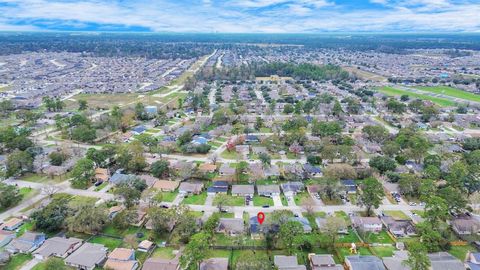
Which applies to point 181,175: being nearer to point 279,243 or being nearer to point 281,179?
point 281,179

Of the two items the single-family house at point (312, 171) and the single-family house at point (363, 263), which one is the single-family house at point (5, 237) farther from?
the single-family house at point (312, 171)

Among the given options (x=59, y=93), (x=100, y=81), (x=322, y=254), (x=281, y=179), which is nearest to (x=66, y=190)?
(x=281, y=179)

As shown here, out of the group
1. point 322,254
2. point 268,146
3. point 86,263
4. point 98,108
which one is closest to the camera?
point 86,263

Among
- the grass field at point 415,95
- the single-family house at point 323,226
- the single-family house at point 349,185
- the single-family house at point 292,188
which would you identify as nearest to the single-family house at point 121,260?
the single-family house at point 323,226

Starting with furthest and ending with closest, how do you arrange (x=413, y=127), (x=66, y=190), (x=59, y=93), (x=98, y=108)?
1. (x=59, y=93)
2. (x=98, y=108)
3. (x=413, y=127)
4. (x=66, y=190)

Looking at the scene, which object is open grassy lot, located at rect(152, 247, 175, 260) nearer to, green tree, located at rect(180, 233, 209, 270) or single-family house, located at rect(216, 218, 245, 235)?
green tree, located at rect(180, 233, 209, 270)

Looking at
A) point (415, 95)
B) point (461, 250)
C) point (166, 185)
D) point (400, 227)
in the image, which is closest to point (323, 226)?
point (400, 227)

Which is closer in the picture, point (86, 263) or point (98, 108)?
point (86, 263)
